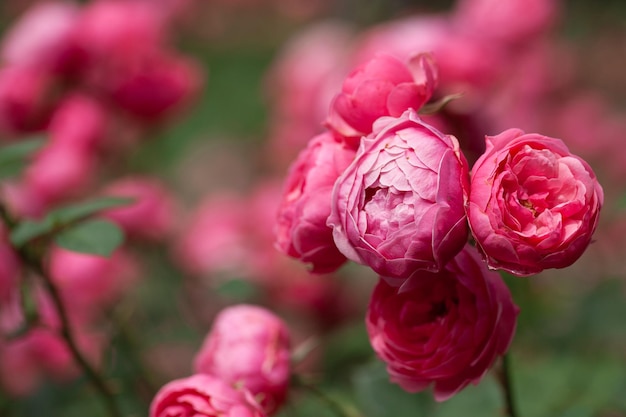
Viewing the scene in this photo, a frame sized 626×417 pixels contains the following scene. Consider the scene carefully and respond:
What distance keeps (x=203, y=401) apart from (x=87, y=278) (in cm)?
78

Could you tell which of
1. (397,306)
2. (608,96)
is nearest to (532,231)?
(397,306)

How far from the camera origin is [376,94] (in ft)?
1.89

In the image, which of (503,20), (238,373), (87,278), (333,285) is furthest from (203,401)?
(503,20)

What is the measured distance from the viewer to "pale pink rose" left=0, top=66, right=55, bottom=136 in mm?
1212

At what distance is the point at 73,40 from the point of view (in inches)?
51.2

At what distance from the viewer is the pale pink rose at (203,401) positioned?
0.58 metres

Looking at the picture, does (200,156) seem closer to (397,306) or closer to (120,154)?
(120,154)

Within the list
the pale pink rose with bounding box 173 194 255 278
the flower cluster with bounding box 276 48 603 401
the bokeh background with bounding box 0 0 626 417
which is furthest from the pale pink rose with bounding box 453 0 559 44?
the flower cluster with bounding box 276 48 603 401

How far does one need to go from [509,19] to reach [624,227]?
0.51 meters

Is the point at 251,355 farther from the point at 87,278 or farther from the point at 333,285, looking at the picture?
the point at 333,285

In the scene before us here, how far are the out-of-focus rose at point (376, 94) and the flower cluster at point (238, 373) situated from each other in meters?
0.21

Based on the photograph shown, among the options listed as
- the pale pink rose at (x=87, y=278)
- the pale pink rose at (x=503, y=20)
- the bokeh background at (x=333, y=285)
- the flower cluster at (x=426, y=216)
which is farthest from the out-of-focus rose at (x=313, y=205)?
the pale pink rose at (x=503, y=20)

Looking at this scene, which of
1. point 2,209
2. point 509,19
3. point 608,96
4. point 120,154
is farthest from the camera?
point 608,96

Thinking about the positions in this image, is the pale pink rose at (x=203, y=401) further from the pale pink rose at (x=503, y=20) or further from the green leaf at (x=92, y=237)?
the pale pink rose at (x=503, y=20)
